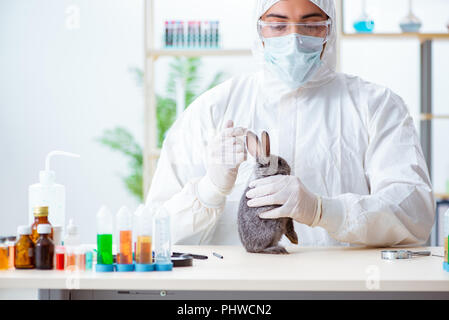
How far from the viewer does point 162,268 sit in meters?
1.02

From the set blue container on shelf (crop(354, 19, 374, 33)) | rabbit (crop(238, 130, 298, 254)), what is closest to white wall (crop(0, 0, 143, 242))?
blue container on shelf (crop(354, 19, 374, 33))

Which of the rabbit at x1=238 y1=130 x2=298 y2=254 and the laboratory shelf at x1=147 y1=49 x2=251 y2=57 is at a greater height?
the laboratory shelf at x1=147 y1=49 x2=251 y2=57

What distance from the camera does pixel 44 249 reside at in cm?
104

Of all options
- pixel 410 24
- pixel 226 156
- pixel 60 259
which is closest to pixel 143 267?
pixel 60 259

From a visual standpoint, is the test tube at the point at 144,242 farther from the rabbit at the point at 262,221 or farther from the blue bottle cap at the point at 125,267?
the rabbit at the point at 262,221

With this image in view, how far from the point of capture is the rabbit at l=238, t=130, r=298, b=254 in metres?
1.26

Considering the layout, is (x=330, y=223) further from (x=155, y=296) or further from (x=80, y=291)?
(x=80, y=291)

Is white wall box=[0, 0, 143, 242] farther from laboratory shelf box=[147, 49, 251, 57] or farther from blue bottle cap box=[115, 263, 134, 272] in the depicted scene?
blue bottle cap box=[115, 263, 134, 272]

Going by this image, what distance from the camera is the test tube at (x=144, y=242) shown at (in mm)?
1017

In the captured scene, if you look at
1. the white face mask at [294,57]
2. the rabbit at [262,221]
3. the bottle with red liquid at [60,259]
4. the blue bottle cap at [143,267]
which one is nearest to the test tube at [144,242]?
the blue bottle cap at [143,267]

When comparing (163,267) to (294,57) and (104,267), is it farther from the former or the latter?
(294,57)

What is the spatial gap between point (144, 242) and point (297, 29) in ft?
2.81

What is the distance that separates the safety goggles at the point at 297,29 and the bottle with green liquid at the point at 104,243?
0.83 metres

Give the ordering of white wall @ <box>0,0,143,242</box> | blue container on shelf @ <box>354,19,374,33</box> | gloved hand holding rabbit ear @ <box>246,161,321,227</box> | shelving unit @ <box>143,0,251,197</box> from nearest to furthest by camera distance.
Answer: gloved hand holding rabbit ear @ <box>246,161,321,227</box>
shelving unit @ <box>143,0,251,197</box>
blue container on shelf @ <box>354,19,374,33</box>
white wall @ <box>0,0,143,242</box>
